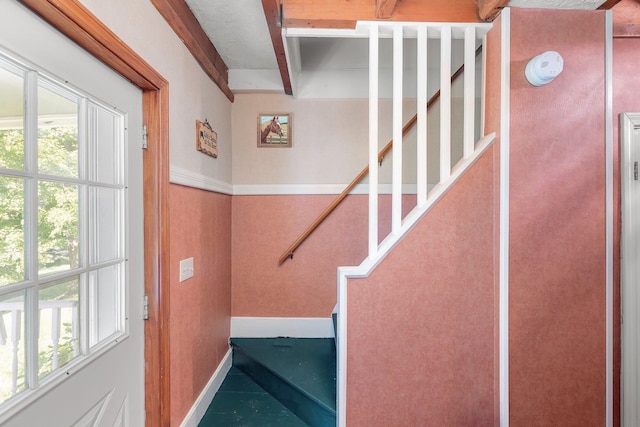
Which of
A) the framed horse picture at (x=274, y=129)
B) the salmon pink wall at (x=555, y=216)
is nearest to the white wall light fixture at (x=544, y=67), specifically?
the salmon pink wall at (x=555, y=216)

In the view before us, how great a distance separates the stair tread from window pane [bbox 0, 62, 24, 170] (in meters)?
1.64

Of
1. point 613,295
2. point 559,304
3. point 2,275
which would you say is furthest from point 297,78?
point 613,295

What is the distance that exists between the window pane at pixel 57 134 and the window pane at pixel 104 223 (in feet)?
0.40

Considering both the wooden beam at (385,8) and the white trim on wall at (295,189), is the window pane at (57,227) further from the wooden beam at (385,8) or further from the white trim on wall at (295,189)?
the wooden beam at (385,8)

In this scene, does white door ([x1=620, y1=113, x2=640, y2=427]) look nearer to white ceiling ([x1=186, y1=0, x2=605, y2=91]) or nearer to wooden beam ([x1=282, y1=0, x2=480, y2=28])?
white ceiling ([x1=186, y1=0, x2=605, y2=91])

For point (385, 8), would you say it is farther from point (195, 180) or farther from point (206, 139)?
point (195, 180)

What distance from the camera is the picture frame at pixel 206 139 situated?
166 centimetres

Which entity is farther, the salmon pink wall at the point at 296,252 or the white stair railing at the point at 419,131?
the salmon pink wall at the point at 296,252

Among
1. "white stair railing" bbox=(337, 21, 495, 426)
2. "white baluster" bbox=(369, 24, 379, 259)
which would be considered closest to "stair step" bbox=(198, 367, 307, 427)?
"white stair railing" bbox=(337, 21, 495, 426)

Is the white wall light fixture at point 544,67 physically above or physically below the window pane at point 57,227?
above

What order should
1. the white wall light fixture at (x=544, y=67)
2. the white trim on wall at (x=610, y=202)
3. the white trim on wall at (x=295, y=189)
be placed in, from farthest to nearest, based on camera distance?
the white trim on wall at (x=295, y=189), the white trim on wall at (x=610, y=202), the white wall light fixture at (x=544, y=67)

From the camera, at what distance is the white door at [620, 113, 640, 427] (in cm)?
136

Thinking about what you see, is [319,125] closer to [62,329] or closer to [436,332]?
[436,332]

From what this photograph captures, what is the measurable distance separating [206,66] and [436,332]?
1998 mm
